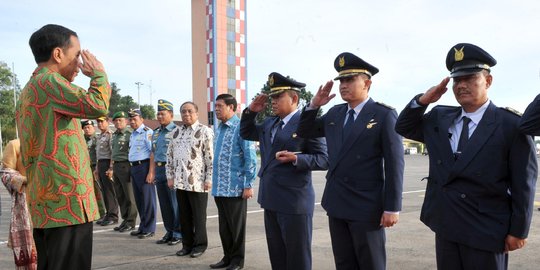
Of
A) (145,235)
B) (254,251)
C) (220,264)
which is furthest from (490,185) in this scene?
(145,235)

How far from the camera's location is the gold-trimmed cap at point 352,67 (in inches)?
124

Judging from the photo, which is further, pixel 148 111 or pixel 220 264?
pixel 148 111

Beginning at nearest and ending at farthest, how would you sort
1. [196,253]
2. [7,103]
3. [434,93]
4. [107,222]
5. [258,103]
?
[434,93]
[258,103]
[196,253]
[107,222]
[7,103]

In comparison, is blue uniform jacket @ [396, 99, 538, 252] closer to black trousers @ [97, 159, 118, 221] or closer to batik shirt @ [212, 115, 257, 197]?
batik shirt @ [212, 115, 257, 197]

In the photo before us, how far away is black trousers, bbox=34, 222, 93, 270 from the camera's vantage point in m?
2.31

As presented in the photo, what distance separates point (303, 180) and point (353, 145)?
807 mm

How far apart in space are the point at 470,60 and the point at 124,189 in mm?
6189

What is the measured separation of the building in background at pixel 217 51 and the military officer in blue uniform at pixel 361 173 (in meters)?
40.7

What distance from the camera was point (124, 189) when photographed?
734cm

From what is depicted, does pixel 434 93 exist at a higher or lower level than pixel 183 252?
higher

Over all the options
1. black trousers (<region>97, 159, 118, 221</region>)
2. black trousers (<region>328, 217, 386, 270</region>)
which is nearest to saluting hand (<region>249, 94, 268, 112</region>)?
Answer: black trousers (<region>328, 217, 386, 270</region>)

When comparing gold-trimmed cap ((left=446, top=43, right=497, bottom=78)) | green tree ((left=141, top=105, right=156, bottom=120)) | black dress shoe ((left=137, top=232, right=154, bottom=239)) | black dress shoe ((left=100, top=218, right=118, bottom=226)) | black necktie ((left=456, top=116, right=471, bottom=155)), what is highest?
green tree ((left=141, top=105, right=156, bottom=120))

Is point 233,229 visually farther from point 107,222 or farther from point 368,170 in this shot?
point 107,222

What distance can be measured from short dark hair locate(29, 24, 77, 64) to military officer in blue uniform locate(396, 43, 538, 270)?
2110mm
